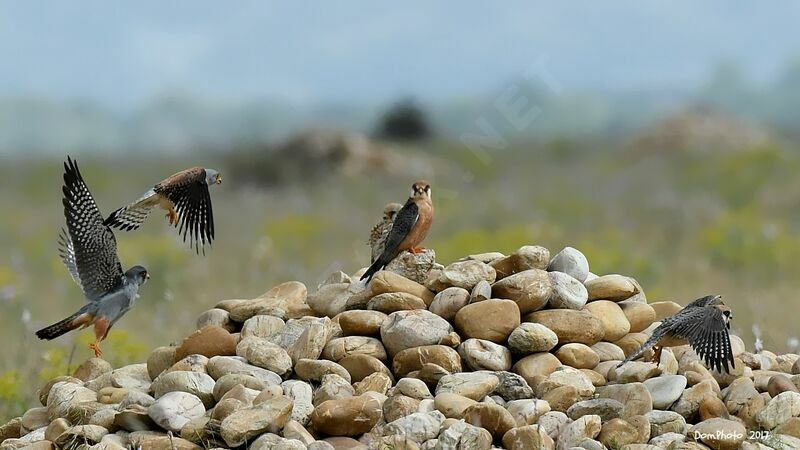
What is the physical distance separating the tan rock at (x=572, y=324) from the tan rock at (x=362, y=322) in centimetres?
74

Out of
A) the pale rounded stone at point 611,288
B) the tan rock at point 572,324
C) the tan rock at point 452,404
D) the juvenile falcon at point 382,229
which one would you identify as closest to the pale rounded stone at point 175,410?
the tan rock at point 452,404

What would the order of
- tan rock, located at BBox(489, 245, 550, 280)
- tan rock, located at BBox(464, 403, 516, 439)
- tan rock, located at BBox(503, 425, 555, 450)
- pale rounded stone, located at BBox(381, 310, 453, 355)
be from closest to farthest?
tan rock, located at BBox(503, 425, 555, 450), tan rock, located at BBox(464, 403, 516, 439), pale rounded stone, located at BBox(381, 310, 453, 355), tan rock, located at BBox(489, 245, 550, 280)

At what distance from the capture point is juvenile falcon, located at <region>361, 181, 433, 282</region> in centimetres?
536

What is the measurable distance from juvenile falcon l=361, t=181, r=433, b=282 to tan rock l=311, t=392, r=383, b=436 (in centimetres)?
105

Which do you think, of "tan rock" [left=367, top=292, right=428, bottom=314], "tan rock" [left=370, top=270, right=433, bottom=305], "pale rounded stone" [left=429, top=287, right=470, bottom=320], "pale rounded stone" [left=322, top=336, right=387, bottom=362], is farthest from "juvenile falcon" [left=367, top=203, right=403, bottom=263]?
"pale rounded stone" [left=322, top=336, right=387, bottom=362]

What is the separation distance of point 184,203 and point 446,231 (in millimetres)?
11101

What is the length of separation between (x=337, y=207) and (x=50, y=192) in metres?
7.44

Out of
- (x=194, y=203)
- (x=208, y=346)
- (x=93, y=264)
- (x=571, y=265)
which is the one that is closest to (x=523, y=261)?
(x=571, y=265)

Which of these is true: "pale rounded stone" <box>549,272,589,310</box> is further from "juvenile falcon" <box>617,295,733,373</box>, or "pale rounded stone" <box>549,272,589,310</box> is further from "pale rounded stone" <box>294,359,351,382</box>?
"pale rounded stone" <box>294,359,351,382</box>

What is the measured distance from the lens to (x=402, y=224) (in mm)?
5395

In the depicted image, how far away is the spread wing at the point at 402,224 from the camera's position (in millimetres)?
5355

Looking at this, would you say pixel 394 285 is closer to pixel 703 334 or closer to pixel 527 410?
pixel 527 410

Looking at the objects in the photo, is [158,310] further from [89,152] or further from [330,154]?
[89,152]

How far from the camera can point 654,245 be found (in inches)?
584
